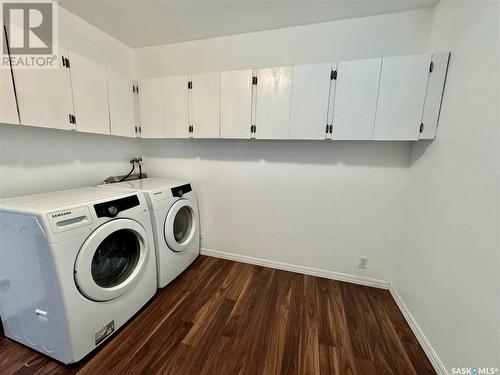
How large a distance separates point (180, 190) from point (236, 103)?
1.00 metres

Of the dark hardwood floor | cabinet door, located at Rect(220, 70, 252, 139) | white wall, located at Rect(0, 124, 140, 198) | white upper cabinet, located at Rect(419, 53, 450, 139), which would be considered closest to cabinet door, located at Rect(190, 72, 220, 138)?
cabinet door, located at Rect(220, 70, 252, 139)

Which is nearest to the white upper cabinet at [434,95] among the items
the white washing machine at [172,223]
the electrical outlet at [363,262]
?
the electrical outlet at [363,262]

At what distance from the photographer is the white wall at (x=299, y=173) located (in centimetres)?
176

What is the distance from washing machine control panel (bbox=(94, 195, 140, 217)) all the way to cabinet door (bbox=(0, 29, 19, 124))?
746 millimetres

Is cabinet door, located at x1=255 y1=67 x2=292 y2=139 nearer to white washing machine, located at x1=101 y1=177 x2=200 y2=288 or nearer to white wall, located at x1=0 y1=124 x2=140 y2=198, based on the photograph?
white washing machine, located at x1=101 y1=177 x2=200 y2=288

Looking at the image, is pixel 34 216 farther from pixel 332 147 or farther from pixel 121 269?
pixel 332 147

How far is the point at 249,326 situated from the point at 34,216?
149 cm

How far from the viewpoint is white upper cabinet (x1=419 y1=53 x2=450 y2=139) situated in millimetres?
1367

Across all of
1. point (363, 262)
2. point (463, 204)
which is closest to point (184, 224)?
point (363, 262)

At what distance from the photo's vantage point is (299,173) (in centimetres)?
202

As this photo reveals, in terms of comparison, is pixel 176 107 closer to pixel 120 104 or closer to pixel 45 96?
pixel 120 104

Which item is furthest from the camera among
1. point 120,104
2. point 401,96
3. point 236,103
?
point 120,104

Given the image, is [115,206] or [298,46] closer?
[115,206]

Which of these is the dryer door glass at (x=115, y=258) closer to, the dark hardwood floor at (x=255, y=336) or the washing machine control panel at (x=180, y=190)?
the dark hardwood floor at (x=255, y=336)
